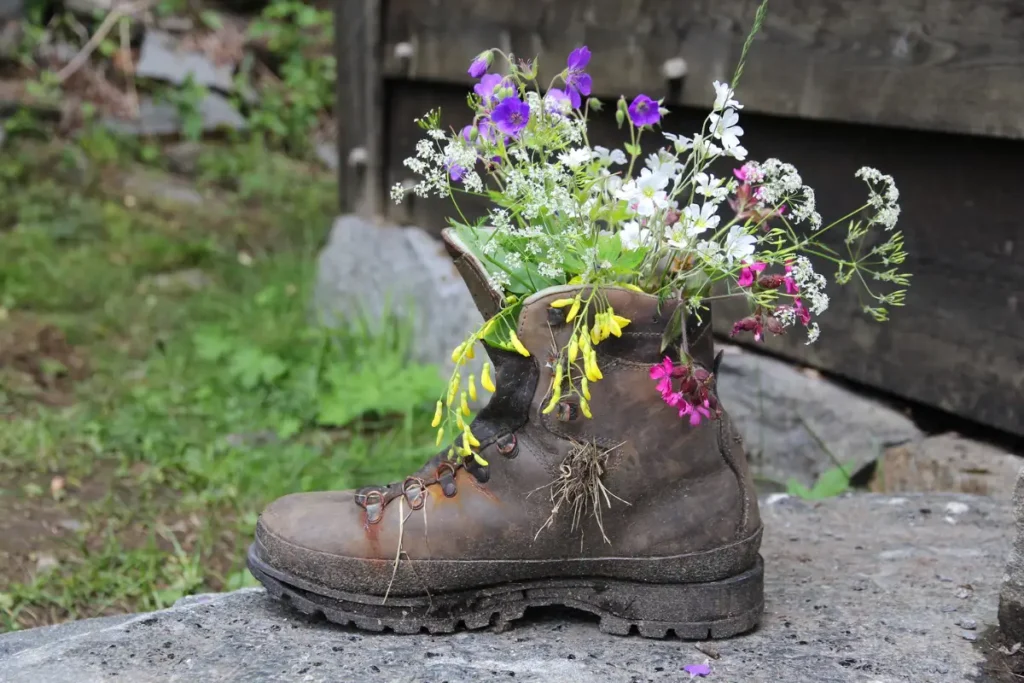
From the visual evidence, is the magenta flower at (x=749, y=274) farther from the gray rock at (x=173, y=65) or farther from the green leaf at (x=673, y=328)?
the gray rock at (x=173, y=65)

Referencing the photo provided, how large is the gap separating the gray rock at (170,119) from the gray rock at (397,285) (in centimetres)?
256

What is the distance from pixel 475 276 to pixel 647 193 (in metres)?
0.29

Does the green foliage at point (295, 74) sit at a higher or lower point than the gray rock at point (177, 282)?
higher

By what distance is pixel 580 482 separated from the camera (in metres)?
1.54

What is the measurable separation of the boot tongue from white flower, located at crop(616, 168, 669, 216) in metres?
0.23

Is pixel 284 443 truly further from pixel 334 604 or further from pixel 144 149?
pixel 144 149

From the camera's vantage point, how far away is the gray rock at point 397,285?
3740 mm

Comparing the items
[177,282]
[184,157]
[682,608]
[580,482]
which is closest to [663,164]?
[580,482]

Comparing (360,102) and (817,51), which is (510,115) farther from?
(360,102)

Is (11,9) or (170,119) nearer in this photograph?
(11,9)

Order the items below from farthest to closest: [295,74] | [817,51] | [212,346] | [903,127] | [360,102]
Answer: [295,74], [360,102], [212,346], [817,51], [903,127]

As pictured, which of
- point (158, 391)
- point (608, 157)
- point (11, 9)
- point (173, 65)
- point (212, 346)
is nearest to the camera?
point (608, 157)

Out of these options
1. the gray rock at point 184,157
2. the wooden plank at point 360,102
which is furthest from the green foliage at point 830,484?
the gray rock at point 184,157

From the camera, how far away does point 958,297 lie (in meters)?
2.43
